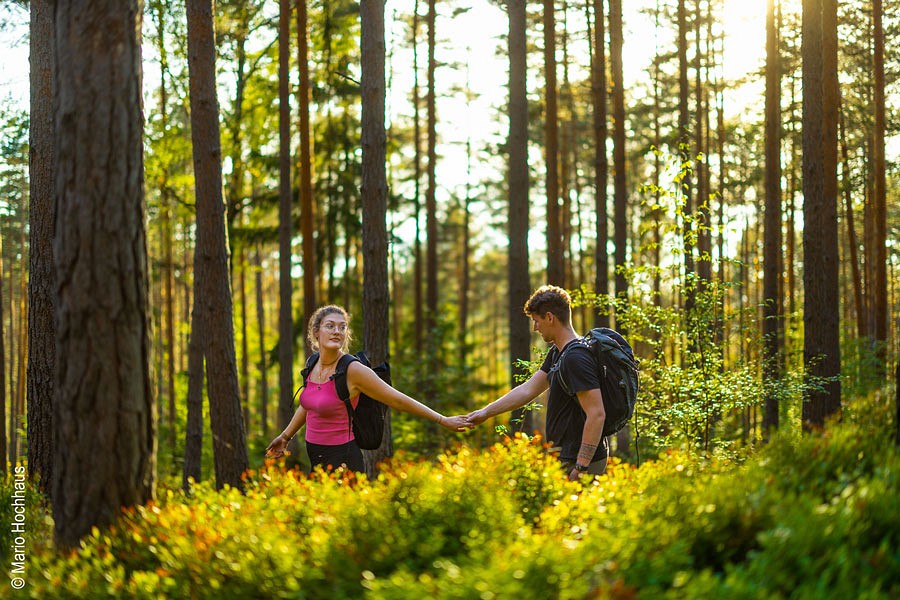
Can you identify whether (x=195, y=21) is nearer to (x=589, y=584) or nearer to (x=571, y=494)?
(x=571, y=494)

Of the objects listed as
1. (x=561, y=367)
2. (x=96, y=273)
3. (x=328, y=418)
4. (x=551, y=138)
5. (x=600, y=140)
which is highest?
(x=551, y=138)

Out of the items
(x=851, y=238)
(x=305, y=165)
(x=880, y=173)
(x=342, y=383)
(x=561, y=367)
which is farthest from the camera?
(x=851, y=238)

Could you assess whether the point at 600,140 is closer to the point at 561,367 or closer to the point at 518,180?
the point at 518,180

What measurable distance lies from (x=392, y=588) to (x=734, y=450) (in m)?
6.44

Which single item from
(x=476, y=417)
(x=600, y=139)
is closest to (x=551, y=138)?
(x=600, y=139)

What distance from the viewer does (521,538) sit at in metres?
3.93

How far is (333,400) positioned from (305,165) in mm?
11278

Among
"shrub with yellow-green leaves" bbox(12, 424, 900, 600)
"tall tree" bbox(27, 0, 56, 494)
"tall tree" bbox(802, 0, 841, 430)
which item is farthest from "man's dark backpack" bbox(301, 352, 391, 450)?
"tall tree" bbox(802, 0, 841, 430)

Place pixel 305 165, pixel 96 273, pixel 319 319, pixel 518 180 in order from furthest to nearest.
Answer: pixel 305 165, pixel 518 180, pixel 319 319, pixel 96 273

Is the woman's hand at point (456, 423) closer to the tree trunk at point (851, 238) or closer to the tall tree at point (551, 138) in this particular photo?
the tall tree at point (551, 138)

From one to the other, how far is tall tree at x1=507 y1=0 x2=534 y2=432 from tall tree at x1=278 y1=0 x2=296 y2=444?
187 inches

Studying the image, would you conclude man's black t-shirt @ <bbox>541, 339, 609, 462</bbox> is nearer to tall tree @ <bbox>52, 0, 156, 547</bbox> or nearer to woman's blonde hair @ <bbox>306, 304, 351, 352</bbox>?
woman's blonde hair @ <bbox>306, 304, 351, 352</bbox>

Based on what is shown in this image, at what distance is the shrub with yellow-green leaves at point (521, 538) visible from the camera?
3465 mm

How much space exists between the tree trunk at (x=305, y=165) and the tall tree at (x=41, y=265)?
25.5 feet
